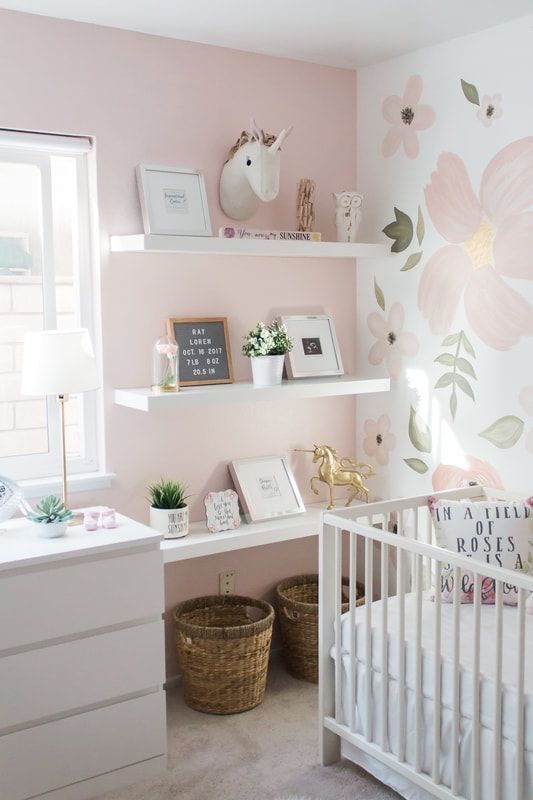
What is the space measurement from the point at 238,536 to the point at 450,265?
1262 mm

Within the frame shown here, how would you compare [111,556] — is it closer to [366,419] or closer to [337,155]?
[366,419]

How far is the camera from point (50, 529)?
264 cm

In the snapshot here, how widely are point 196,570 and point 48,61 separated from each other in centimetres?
189

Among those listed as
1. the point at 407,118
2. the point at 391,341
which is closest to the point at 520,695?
the point at 391,341

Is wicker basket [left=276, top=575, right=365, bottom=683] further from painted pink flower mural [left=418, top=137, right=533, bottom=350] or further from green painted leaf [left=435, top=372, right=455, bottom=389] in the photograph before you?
painted pink flower mural [left=418, top=137, right=533, bottom=350]

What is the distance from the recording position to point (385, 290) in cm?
359

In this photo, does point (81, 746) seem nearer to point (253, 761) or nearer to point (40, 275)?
point (253, 761)

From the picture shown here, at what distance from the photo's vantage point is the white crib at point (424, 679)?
223cm

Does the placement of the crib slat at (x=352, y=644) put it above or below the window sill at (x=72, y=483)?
below

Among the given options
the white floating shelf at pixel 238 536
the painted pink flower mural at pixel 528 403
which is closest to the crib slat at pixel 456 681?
the white floating shelf at pixel 238 536

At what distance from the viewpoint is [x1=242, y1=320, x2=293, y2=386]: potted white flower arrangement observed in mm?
3238

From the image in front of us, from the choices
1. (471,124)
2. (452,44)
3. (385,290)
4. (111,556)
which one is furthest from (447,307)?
(111,556)

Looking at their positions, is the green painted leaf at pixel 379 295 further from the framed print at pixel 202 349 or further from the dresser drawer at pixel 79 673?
the dresser drawer at pixel 79 673

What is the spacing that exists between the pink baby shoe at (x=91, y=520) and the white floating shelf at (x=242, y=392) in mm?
386
